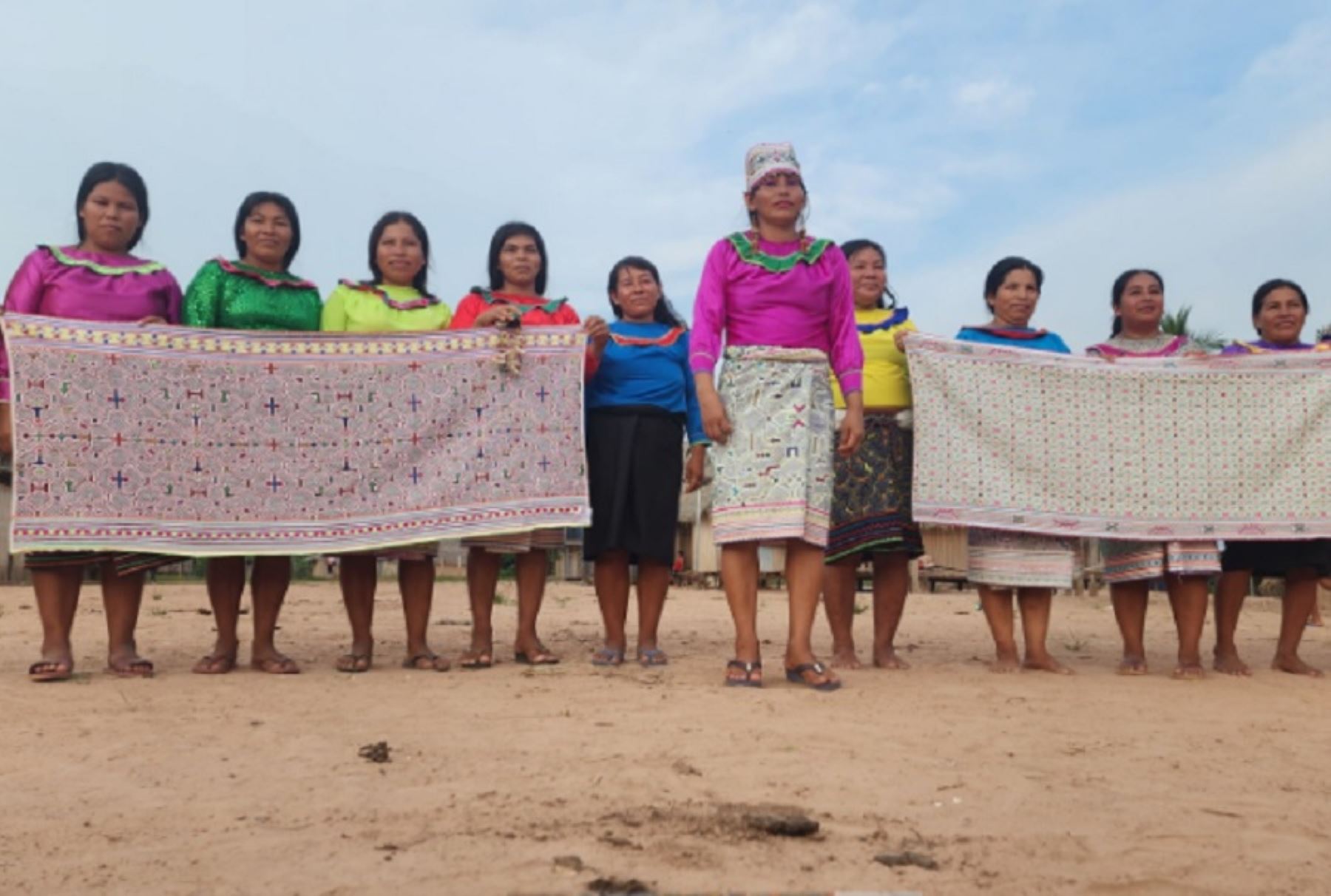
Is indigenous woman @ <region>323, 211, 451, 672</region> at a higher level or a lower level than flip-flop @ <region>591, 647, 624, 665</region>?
higher

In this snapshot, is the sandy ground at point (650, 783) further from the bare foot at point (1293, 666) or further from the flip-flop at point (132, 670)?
the bare foot at point (1293, 666)

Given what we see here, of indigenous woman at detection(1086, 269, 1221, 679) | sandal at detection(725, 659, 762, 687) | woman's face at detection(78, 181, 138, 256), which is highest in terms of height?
woman's face at detection(78, 181, 138, 256)

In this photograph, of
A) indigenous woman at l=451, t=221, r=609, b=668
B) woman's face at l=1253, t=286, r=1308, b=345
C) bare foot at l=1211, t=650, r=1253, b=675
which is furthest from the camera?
woman's face at l=1253, t=286, r=1308, b=345

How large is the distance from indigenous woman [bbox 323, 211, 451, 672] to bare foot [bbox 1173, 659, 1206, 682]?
3381 millimetres

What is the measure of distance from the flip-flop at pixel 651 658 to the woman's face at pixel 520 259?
1.85 m

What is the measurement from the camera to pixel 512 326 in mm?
5234

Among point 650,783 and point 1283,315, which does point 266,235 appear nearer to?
point 650,783

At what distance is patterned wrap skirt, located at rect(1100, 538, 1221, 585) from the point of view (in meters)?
5.34

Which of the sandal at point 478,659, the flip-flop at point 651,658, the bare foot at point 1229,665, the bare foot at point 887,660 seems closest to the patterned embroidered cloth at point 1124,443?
the bare foot at point 1229,665

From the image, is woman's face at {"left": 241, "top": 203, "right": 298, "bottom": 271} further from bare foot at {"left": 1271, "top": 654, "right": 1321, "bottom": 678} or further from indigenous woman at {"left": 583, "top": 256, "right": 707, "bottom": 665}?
bare foot at {"left": 1271, "top": 654, "right": 1321, "bottom": 678}

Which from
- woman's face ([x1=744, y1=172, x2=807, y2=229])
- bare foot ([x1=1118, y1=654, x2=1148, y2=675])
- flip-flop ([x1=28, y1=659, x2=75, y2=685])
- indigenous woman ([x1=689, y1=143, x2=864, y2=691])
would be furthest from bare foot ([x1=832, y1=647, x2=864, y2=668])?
flip-flop ([x1=28, y1=659, x2=75, y2=685])

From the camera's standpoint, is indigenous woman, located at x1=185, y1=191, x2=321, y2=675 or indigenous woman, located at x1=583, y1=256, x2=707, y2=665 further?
indigenous woman, located at x1=583, y1=256, x2=707, y2=665

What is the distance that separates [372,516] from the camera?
5074 millimetres

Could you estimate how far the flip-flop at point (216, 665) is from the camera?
4914 millimetres
